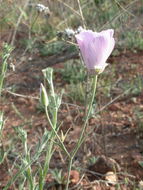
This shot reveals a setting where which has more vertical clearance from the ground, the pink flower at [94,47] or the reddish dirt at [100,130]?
the pink flower at [94,47]

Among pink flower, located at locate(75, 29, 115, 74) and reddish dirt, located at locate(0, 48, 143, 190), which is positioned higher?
pink flower, located at locate(75, 29, 115, 74)

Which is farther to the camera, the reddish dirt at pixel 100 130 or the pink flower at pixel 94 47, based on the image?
the reddish dirt at pixel 100 130

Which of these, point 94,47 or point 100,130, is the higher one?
point 94,47

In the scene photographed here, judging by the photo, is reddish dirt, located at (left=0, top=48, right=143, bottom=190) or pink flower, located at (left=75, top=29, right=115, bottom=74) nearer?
pink flower, located at (left=75, top=29, right=115, bottom=74)

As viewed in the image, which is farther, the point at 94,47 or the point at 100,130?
the point at 100,130
